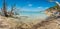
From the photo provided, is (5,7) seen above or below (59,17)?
above

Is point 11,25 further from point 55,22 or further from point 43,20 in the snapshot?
point 55,22

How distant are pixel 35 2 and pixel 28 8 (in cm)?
13

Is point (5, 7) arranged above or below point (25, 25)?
above

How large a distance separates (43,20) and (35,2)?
0.28 meters

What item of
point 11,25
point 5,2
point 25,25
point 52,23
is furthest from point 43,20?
point 5,2

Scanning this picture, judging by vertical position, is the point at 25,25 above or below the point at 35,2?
below

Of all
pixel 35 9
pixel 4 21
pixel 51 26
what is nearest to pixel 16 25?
pixel 4 21

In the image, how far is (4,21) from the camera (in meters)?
2.09

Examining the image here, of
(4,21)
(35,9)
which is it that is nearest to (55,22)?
(35,9)

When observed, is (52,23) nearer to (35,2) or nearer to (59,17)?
(59,17)

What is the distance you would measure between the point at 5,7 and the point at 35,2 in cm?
44

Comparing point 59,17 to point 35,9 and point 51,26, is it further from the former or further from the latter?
point 35,9

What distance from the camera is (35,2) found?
207 cm

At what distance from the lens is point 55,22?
205 cm
